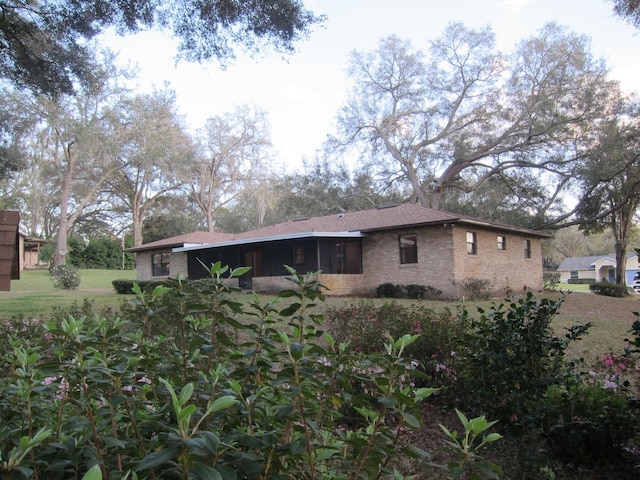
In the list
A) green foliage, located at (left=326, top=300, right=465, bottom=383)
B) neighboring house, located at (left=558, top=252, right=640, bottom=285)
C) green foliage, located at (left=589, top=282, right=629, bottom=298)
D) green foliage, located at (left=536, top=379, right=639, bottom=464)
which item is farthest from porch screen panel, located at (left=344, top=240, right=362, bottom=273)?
neighboring house, located at (left=558, top=252, right=640, bottom=285)

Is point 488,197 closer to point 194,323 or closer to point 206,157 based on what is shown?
point 206,157

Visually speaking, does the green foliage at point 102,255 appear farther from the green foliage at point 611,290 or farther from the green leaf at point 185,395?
the green leaf at point 185,395

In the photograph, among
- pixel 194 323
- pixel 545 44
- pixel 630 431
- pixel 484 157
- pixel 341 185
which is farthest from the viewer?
pixel 341 185

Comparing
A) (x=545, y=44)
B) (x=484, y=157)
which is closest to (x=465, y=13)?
(x=545, y=44)

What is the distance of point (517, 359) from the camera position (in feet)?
11.7

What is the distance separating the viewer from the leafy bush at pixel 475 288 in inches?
779

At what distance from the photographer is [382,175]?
36688 mm

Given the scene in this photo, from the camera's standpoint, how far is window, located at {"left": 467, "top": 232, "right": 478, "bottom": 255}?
69.4ft

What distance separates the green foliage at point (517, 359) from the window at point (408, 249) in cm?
1735

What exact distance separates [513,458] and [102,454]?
322 centimetres

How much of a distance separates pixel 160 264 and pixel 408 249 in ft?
55.4

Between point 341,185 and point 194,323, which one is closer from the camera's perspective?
point 194,323

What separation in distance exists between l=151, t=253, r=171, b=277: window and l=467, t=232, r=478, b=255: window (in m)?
18.4

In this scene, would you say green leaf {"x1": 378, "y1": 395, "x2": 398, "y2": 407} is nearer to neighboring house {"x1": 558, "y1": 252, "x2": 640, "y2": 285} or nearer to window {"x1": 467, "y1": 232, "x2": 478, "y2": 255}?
window {"x1": 467, "y1": 232, "x2": 478, "y2": 255}
